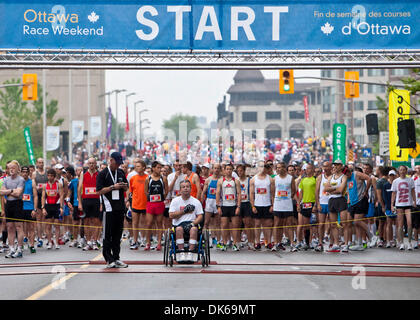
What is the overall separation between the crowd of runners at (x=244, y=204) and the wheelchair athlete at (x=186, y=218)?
3306 mm

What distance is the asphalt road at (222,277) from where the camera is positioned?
1130 centimetres

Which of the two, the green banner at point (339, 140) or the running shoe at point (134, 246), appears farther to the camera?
the green banner at point (339, 140)

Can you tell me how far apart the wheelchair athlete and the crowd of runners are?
3306 millimetres

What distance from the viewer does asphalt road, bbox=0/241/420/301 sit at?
445 inches

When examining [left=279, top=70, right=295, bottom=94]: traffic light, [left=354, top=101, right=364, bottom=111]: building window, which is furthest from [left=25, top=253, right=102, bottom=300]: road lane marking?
[left=354, top=101, right=364, bottom=111]: building window

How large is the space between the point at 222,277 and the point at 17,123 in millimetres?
68698

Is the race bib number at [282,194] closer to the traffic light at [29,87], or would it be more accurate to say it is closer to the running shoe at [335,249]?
the running shoe at [335,249]

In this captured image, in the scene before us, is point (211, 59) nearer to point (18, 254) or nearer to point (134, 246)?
point (134, 246)

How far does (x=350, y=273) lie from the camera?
14.2 m

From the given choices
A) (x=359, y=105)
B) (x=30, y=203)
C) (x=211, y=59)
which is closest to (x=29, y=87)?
(x=30, y=203)

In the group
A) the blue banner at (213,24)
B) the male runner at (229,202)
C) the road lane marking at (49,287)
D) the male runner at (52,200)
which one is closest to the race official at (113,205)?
the road lane marking at (49,287)

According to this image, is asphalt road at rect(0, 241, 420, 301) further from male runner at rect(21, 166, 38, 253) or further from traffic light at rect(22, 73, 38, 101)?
traffic light at rect(22, 73, 38, 101)
